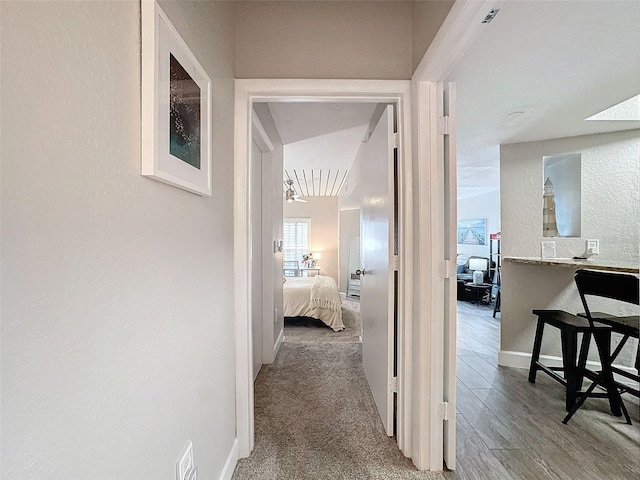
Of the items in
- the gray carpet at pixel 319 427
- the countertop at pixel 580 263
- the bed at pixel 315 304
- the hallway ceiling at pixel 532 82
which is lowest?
the gray carpet at pixel 319 427

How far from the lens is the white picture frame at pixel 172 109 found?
0.82m

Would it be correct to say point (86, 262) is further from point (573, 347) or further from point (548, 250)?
point (548, 250)

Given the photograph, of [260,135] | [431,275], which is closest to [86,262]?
[431,275]

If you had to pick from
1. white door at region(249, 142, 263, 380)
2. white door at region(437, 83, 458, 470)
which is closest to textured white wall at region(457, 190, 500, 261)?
white door at region(249, 142, 263, 380)

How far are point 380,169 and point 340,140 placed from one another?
1.53m

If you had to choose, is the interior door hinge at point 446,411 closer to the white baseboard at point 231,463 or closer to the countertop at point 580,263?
the white baseboard at point 231,463

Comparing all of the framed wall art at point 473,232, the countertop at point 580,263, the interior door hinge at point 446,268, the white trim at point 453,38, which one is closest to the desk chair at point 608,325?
the countertop at point 580,263

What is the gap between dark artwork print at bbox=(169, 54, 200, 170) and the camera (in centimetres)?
95

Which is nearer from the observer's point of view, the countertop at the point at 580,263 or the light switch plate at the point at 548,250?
the countertop at the point at 580,263

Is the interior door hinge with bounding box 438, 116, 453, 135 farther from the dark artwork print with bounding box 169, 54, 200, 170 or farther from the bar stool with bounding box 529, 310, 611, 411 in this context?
the bar stool with bounding box 529, 310, 611, 411

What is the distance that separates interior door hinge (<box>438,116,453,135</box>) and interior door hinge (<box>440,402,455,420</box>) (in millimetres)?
1386

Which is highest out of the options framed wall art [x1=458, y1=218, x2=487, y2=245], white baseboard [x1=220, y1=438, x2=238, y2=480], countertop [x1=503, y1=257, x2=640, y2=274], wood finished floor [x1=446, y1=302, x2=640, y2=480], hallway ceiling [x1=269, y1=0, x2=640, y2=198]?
hallway ceiling [x1=269, y1=0, x2=640, y2=198]

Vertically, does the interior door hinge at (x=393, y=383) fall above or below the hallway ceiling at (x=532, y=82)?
below

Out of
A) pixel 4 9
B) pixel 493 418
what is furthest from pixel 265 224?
pixel 4 9
